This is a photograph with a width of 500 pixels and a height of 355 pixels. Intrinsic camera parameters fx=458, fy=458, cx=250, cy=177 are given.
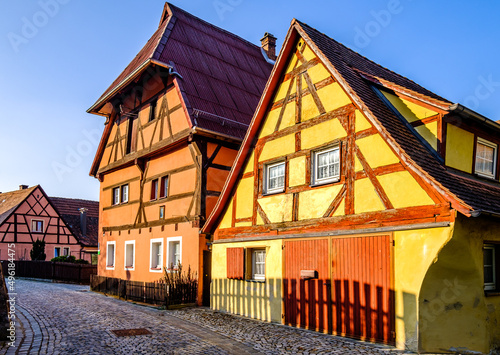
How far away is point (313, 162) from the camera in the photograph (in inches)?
451

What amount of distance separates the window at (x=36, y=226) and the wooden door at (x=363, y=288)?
3454 cm

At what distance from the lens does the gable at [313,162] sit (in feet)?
31.2

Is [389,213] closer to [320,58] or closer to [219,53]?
[320,58]

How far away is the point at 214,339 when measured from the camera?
9594 millimetres

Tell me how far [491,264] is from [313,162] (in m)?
4.54

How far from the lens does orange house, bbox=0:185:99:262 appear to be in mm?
36625

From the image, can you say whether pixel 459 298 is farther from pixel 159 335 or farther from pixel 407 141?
pixel 159 335

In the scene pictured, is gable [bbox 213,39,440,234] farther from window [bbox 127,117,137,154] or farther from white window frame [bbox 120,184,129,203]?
white window frame [bbox 120,184,129,203]

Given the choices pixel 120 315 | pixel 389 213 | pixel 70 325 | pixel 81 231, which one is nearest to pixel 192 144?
pixel 120 315

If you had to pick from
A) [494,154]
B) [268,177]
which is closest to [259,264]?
[268,177]

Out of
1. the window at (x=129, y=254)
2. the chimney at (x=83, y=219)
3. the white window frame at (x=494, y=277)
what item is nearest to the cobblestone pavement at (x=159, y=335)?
the white window frame at (x=494, y=277)

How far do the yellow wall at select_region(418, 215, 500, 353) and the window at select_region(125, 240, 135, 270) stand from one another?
1379 cm

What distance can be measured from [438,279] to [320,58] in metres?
5.86

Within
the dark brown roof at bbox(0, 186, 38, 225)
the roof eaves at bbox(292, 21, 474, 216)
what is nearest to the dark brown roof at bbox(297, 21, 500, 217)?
the roof eaves at bbox(292, 21, 474, 216)
